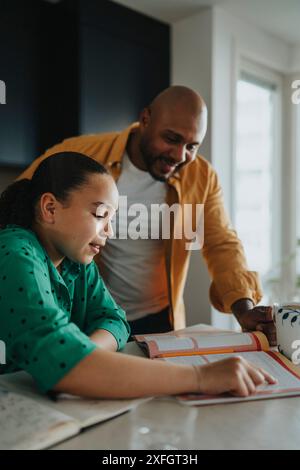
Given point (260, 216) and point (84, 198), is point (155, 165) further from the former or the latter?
point (260, 216)

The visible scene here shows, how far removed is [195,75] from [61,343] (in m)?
2.65

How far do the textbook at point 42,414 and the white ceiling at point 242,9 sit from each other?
2.57 meters

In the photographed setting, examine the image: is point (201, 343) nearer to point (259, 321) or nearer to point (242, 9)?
point (259, 321)

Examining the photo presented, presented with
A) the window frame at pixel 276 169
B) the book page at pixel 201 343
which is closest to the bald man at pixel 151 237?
the book page at pixel 201 343

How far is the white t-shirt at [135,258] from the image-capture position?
1.66 meters

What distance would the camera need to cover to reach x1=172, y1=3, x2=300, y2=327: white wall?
297 cm

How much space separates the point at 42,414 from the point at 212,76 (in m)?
2.67

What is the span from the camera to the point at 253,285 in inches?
58.3

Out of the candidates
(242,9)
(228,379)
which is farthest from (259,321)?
(242,9)

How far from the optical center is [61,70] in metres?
2.63

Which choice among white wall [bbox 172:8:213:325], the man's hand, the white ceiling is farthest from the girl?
the white ceiling

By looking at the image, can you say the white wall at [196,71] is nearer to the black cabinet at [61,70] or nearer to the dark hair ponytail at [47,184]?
the black cabinet at [61,70]

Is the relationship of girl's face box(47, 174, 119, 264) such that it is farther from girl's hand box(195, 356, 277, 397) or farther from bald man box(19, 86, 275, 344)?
bald man box(19, 86, 275, 344)

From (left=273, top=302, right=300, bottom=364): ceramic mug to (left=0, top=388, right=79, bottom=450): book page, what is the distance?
0.52 m
